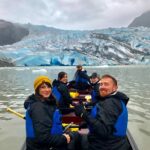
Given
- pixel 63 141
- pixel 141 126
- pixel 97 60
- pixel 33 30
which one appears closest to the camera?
pixel 63 141

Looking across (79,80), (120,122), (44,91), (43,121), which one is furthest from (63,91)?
(120,122)

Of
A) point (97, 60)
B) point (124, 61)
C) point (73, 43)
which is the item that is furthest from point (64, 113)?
point (124, 61)

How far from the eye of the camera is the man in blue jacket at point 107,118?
414 centimetres

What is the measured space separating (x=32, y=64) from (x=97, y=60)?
57.0ft

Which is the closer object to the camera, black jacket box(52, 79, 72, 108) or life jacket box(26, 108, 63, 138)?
life jacket box(26, 108, 63, 138)

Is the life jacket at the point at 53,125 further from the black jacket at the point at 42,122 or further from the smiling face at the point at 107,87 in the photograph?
the smiling face at the point at 107,87

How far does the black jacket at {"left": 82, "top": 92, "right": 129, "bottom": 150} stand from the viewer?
4.12m

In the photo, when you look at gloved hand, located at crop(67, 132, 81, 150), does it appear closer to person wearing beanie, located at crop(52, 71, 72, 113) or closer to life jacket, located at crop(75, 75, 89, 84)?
person wearing beanie, located at crop(52, 71, 72, 113)

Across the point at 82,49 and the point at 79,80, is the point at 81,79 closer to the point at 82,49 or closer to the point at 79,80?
the point at 79,80

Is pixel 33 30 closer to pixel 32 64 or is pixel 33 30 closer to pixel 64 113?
pixel 32 64

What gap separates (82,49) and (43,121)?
85.8m

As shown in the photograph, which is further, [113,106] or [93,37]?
[93,37]

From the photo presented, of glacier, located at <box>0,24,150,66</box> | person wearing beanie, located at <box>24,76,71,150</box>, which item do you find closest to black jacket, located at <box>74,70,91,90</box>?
person wearing beanie, located at <box>24,76,71,150</box>

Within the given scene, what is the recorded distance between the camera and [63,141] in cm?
461
